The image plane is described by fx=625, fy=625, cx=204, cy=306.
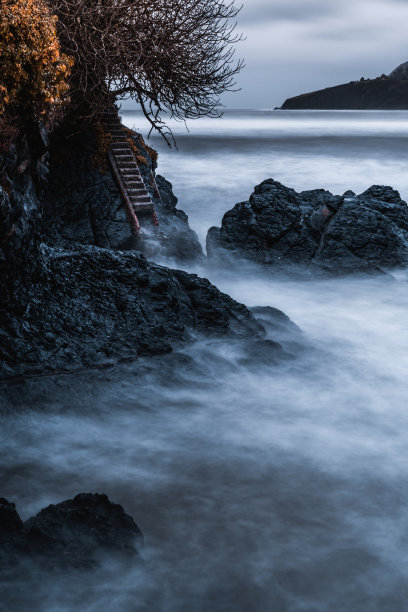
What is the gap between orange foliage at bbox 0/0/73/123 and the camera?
6.69 m

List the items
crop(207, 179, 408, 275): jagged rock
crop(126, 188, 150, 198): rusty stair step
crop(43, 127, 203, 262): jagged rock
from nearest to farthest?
1. crop(43, 127, 203, 262): jagged rock
2. crop(126, 188, 150, 198): rusty stair step
3. crop(207, 179, 408, 275): jagged rock

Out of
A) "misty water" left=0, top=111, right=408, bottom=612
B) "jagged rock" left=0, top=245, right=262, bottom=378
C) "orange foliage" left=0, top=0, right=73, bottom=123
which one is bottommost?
"misty water" left=0, top=111, right=408, bottom=612

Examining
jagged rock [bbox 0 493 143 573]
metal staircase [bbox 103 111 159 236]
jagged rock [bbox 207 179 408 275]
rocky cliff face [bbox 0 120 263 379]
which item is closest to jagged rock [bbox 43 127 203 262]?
metal staircase [bbox 103 111 159 236]

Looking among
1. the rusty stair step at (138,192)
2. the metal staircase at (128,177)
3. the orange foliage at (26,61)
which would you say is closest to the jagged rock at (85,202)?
the metal staircase at (128,177)

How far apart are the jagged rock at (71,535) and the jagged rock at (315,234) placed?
28.8ft

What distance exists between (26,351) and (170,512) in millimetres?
2685

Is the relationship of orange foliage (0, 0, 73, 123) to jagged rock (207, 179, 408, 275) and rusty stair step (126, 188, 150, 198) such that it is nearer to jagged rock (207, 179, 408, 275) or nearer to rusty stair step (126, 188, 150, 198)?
rusty stair step (126, 188, 150, 198)

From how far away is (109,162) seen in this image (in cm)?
1203

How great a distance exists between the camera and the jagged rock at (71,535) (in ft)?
13.2

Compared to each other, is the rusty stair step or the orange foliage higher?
the orange foliage

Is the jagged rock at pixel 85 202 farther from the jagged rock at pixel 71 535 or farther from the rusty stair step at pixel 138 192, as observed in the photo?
the jagged rock at pixel 71 535

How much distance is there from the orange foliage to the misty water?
3064 millimetres

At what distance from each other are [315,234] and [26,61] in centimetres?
737

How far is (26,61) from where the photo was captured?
691 centimetres
